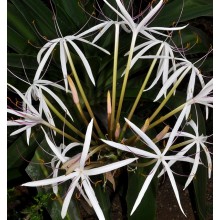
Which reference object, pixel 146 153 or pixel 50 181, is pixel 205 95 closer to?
pixel 146 153

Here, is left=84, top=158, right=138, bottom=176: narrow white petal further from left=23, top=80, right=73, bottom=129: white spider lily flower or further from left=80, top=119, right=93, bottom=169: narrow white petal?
left=23, top=80, right=73, bottom=129: white spider lily flower

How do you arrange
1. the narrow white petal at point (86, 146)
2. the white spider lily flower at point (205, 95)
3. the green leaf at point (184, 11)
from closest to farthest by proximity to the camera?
the narrow white petal at point (86, 146) → the white spider lily flower at point (205, 95) → the green leaf at point (184, 11)

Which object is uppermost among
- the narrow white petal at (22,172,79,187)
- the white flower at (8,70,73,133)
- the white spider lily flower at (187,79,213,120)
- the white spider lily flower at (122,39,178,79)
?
the white spider lily flower at (122,39,178,79)

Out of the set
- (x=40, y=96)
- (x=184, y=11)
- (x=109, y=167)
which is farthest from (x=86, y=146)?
(x=184, y=11)

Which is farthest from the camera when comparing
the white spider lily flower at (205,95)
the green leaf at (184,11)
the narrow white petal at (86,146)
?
the green leaf at (184,11)

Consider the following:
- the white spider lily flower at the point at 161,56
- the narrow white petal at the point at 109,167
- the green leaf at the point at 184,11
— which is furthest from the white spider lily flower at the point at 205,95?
the green leaf at the point at 184,11

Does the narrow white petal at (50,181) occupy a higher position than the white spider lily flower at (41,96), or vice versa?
the white spider lily flower at (41,96)

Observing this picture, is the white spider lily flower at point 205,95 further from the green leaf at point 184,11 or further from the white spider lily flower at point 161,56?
the green leaf at point 184,11

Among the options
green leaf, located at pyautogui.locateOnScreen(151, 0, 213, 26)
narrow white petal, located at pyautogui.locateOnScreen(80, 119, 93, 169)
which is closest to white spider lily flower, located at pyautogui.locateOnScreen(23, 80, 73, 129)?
narrow white petal, located at pyautogui.locateOnScreen(80, 119, 93, 169)

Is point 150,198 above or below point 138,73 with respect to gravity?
below

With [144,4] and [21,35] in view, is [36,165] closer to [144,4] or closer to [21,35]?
[21,35]

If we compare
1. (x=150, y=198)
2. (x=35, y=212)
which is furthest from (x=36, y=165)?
(x=150, y=198)
